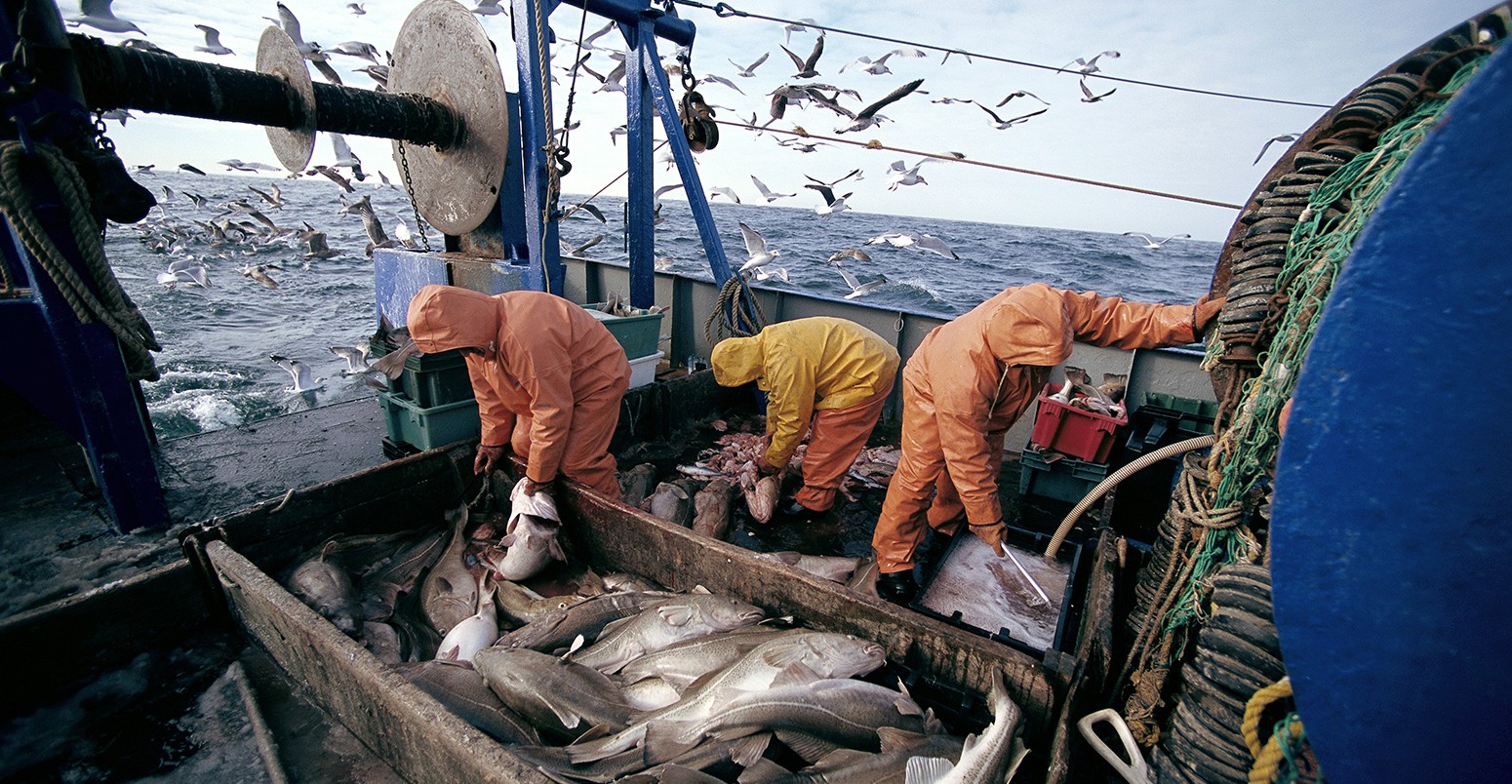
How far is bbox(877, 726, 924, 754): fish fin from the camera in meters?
2.04

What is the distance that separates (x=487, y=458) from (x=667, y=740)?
2.50 metres

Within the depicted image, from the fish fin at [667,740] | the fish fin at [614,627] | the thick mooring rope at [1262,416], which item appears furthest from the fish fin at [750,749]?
the thick mooring rope at [1262,416]

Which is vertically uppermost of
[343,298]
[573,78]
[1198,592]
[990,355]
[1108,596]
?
[573,78]

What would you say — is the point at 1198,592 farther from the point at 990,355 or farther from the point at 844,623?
the point at 990,355

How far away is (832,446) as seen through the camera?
471 cm

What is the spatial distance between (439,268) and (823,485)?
4.37 metres

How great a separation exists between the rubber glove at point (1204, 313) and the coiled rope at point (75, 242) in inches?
227

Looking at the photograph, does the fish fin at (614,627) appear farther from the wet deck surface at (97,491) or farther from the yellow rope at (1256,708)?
the wet deck surface at (97,491)

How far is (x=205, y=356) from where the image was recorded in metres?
11.4

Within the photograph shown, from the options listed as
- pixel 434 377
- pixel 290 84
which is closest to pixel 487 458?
pixel 434 377

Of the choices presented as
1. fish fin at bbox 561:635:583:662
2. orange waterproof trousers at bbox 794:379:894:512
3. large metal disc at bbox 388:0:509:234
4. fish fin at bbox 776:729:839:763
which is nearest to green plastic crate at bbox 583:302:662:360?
large metal disc at bbox 388:0:509:234

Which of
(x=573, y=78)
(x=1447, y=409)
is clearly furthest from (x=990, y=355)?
(x=573, y=78)

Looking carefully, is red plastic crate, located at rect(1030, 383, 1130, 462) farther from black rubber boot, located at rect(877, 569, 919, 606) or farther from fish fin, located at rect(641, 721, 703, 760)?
fish fin, located at rect(641, 721, 703, 760)

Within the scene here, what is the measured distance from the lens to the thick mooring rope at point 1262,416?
1479 millimetres
